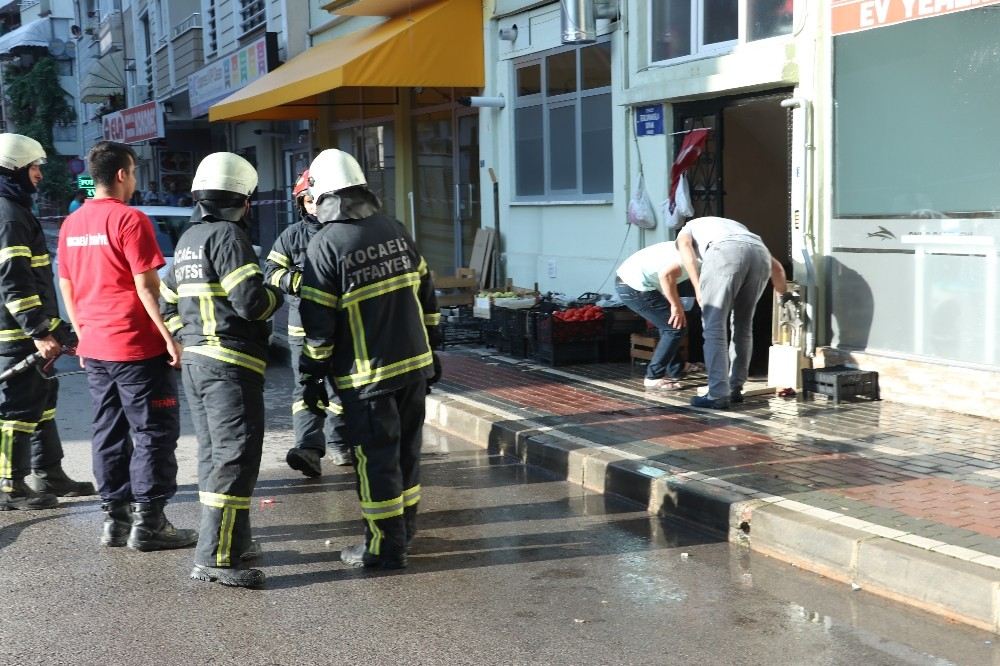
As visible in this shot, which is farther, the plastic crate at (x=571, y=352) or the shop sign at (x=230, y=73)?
the shop sign at (x=230, y=73)

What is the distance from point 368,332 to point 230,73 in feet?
61.4

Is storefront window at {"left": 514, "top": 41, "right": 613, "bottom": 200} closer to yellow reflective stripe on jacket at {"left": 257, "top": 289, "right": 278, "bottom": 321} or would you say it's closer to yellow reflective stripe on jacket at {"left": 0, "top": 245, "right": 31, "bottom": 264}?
yellow reflective stripe on jacket at {"left": 0, "top": 245, "right": 31, "bottom": 264}

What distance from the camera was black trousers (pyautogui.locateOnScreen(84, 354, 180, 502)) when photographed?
5672mm

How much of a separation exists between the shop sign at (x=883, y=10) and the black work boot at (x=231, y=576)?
18.9ft

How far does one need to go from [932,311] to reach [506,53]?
278 inches

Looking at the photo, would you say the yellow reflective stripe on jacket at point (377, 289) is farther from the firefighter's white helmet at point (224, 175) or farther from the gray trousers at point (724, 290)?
the gray trousers at point (724, 290)

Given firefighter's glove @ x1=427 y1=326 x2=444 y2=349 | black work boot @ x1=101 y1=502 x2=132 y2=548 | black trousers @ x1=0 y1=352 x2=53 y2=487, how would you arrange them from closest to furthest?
firefighter's glove @ x1=427 y1=326 x2=444 y2=349
black work boot @ x1=101 y1=502 x2=132 y2=548
black trousers @ x1=0 y1=352 x2=53 y2=487

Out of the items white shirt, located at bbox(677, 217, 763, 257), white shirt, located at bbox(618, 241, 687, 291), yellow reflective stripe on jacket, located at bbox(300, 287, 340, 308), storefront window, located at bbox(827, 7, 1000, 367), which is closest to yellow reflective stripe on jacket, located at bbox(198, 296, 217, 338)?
yellow reflective stripe on jacket, located at bbox(300, 287, 340, 308)

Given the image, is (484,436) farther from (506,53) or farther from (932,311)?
(506,53)

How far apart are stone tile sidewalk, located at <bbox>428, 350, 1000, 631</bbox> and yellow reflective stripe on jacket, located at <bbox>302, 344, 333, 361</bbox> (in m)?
2.16

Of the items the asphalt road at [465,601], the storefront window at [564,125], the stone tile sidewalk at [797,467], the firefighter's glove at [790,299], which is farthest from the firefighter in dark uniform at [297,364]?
the storefront window at [564,125]

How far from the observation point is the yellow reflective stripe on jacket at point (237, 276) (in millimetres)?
5066

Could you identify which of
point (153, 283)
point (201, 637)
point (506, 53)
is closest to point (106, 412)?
point (153, 283)

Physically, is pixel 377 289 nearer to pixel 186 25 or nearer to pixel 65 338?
pixel 65 338
